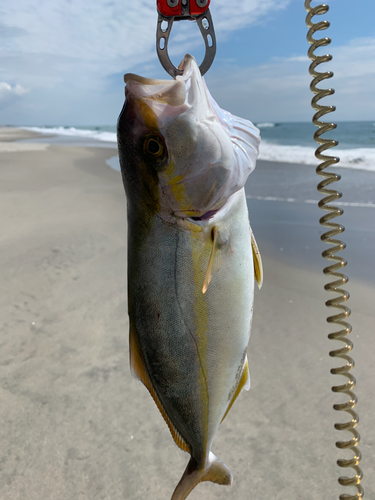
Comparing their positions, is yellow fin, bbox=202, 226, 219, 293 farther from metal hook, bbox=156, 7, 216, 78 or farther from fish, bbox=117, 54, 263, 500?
metal hook, bbox=156, 7, 216, 78

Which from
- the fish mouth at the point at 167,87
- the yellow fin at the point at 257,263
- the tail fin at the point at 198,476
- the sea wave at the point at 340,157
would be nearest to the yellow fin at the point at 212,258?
the yellow fin at the point at 257,263

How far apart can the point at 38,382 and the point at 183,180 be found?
2357mm

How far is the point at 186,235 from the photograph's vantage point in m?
1.19

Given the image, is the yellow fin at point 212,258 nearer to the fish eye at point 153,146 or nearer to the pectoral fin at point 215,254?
the pectoral fin at point 215,254

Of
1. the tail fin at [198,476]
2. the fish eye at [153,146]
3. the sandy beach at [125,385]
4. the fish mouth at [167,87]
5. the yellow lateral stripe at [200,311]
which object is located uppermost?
the fish mouth at [167,87]

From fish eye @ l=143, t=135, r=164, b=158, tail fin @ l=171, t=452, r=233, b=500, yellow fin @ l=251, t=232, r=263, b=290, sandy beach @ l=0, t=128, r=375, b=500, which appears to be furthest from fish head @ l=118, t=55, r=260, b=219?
sandy beach @ l=0, t=128, r=375, b=500

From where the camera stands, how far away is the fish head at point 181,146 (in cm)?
110

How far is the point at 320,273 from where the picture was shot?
14.7 feet

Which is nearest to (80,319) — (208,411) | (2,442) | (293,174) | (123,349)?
(123,349)

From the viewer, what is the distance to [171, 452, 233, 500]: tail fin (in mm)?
1408

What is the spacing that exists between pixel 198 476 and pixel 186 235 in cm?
88

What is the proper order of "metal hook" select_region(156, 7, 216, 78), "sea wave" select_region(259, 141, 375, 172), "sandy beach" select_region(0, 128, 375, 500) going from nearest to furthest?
"metal hook" select_region(156, 7, 216, 78)
"sandy beach" select_region(0, 128, 375, 500)
"sea wave" select_region(259, 141, 375, 172)

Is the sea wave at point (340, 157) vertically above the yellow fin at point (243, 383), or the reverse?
the yellow fin at point (243, 383)

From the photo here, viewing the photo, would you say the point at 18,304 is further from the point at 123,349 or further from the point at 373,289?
the point at 373,289
